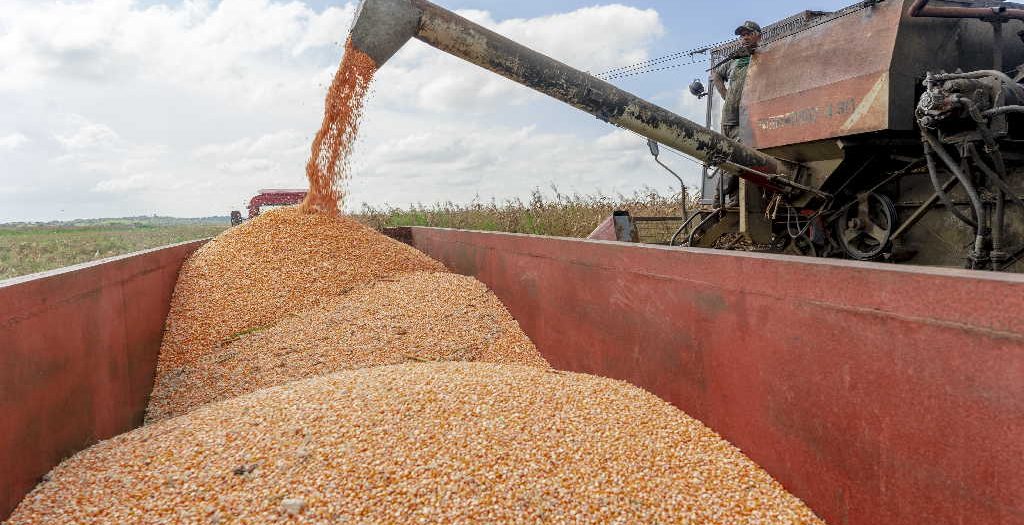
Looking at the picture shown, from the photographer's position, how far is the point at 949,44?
11.6 feet

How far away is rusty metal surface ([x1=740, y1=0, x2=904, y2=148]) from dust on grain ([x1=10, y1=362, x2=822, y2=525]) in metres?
2.13

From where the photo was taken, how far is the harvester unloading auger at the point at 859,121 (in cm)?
303

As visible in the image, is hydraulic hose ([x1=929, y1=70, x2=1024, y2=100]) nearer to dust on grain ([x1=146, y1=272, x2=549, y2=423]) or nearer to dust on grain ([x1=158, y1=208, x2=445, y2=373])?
dust on grain ([x1=146, y1=272, x2=549, y2=423])

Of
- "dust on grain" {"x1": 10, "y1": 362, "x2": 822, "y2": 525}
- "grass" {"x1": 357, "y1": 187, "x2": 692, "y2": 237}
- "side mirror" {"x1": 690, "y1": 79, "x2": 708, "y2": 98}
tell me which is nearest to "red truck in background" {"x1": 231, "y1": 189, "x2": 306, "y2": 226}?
"grass" {"x1": 357, "y1": 187, "x2": 692, "y2": 237}

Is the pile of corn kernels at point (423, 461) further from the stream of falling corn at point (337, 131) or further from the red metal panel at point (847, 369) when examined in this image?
the stream of falling corn at point (337, 131)

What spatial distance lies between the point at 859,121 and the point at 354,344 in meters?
3.23

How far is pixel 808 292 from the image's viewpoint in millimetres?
1999

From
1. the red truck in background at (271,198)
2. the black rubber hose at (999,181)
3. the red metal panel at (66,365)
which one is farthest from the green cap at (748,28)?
the red truck in background at (271,198)

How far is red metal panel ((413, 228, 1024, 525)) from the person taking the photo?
152 cm

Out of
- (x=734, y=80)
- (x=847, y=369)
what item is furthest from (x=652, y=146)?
(x=847, y=369)

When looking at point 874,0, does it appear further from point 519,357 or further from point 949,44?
point 519,357

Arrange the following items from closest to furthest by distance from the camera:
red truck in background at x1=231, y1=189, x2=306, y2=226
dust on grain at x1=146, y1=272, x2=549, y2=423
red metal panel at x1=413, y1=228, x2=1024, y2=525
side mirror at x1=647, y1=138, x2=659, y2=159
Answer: red metal panel at x1=413, y1=228, x2=1024, y2=525, dust on grain at x1=146, y1=272, x2=549, y2=423, side mirror at x1=647, y1=138, x2=659, y2=159, red truck in background at x1=231, y1=189, x2=306, y2=226

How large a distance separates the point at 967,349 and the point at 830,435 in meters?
0.50

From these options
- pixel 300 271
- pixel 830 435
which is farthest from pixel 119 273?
pixel 830 435
